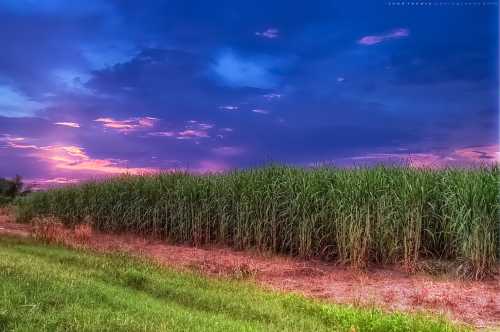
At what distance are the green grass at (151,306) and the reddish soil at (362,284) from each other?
57.0 inches

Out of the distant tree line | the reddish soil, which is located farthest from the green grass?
the distant tree line

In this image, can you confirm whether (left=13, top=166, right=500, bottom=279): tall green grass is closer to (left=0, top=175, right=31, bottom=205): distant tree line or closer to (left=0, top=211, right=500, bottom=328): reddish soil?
(left=0, top=211, right=500, bottom=328): reddish soil

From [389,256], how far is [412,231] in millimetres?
748

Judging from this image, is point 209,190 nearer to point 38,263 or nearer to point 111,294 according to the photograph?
point 38,263

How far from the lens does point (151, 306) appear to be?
6.30 metres

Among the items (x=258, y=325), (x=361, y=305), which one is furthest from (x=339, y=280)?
(x=258, y=325)

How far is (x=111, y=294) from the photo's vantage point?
6.63m

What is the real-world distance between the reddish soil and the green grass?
57.0 inches

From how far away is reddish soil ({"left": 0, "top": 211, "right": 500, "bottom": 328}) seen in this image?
27.6 feet

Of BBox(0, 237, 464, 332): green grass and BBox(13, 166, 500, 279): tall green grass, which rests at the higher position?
BBox(13, 166, 500, 279): tall green grass

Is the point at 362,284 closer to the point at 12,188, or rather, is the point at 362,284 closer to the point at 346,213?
the point at 346,213

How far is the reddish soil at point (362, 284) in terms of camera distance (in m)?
8.41

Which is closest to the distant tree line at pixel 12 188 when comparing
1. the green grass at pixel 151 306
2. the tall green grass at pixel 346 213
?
the tall green grass at pixel 346 213

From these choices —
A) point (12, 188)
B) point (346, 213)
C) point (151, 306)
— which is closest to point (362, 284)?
point (346, 213)
